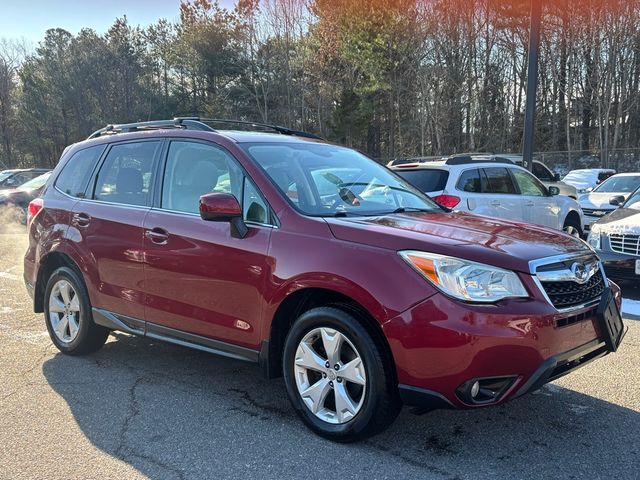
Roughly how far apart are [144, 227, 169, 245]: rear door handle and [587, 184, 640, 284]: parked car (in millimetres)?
5413

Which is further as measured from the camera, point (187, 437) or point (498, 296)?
point (187, 437)

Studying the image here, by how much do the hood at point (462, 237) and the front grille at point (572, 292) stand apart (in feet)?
0.59

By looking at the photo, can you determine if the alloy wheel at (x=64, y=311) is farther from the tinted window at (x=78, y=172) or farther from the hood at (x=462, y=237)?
the hood at (x=462, y=237)

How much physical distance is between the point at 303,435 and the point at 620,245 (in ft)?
17.4

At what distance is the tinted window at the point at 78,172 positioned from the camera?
16.5ft

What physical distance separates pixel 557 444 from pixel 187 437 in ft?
7.03

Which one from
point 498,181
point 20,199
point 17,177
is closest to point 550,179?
point 498,181

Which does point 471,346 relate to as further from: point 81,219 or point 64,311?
point 64,311

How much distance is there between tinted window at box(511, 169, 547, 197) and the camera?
9547mm

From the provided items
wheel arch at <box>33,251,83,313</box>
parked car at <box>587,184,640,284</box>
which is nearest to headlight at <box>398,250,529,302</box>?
wheel arch at <box>33,251,83,313</box>

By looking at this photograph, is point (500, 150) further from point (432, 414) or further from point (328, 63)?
point (432, 414)

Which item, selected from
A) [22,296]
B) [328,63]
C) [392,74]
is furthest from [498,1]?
[22,296]

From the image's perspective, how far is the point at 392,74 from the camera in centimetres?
3516

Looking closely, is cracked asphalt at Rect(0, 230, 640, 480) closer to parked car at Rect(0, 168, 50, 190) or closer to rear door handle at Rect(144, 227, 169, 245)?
rear door handle at Rect(144, 227, 169, 245)
